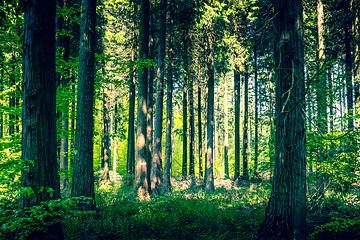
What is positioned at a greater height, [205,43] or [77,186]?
[205,43]

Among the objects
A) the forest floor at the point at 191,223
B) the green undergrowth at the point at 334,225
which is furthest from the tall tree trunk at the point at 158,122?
the green undergrowth at the point at 334,225

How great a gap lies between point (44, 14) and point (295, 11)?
16.3 feet

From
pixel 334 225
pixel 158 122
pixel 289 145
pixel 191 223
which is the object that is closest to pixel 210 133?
pixel 158 122

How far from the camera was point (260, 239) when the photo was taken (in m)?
4.46

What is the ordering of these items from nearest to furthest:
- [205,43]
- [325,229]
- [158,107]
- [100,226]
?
1. [325,229]
2. [100,226]
3. [158,107]
4. [205,43]

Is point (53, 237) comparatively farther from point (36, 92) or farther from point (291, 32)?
point (291, 32)

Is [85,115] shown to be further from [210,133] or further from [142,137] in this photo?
[210,133]

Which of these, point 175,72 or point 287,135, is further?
point 175,72

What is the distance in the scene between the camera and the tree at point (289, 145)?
444 centimetres

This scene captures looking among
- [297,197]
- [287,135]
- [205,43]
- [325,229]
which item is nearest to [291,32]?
[287,135]

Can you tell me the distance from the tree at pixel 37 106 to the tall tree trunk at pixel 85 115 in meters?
2.30

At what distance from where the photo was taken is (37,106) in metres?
3.88

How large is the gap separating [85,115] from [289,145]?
544 centimetres

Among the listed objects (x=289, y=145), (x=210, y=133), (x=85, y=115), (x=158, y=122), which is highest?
(x=85, y=115)
